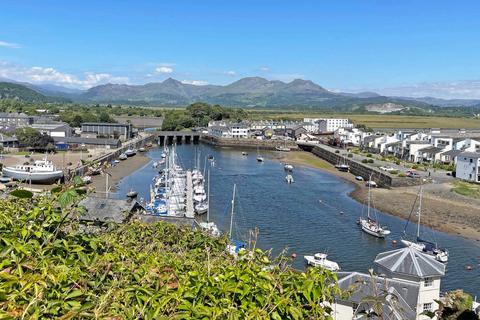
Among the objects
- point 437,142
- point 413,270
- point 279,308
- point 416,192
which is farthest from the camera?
point 437,142

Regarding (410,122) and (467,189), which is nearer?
(467,189)

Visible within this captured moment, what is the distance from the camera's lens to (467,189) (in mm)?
28172

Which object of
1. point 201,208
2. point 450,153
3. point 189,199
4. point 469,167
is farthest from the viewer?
point 450,153

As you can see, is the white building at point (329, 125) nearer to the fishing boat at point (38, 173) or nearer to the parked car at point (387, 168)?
the parked car at point (387, 168)

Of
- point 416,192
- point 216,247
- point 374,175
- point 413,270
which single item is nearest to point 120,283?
point 216,247

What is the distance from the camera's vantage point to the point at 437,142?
44.4 meters

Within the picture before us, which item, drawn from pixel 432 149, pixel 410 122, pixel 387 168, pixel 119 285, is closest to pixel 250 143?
pixel 432 149

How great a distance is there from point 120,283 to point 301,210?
21476 millimetres

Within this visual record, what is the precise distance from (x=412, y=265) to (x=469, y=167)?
25336 millimetres

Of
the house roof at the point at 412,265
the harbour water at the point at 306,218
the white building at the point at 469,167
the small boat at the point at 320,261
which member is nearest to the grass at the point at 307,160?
the harbour water at the point at 306,218

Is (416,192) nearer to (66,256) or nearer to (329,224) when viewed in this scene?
(329,224)

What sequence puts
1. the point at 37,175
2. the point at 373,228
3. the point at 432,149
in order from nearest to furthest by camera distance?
the point at 373,228
the point at 37,175
the point at 432,149

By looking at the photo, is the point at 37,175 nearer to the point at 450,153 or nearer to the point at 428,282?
the point at 428,282

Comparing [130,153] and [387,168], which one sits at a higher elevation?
[387,168]
